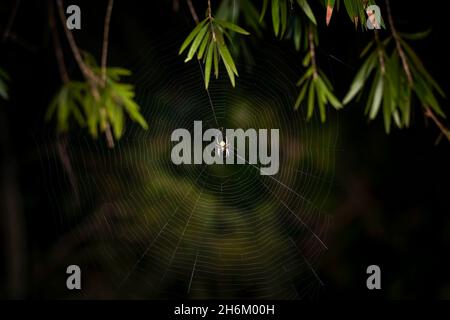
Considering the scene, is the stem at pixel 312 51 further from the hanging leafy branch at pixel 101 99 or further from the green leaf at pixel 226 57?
the hanging leafy branch at pixel 101 99

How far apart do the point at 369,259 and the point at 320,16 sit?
63.5 inches

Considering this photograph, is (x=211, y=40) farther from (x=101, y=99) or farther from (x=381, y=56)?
(x=381, y=56)

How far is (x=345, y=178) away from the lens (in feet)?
9.28

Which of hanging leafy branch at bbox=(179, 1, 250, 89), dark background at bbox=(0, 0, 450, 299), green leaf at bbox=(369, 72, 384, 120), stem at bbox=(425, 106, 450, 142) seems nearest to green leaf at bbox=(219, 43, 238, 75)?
hanging leafy branch at bbox=(179, 1, 250, 89)

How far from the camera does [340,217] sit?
288cm

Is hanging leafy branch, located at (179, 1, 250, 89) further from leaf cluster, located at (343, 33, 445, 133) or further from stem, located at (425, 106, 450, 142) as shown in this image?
stem, located at (425, 106, 450, 142)

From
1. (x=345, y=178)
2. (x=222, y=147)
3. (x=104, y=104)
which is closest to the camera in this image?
(x=104, y=104)

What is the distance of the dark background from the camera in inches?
101

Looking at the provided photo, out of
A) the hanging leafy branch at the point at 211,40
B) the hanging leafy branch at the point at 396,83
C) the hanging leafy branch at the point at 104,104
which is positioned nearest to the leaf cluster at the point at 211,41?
the hanging leafy branch at the point at 211,40

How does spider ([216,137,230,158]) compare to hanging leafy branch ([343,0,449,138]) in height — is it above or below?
below

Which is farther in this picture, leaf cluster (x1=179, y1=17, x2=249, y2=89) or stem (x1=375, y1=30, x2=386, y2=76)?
stem (x1=375, y1=30, x2=386, y2=76)

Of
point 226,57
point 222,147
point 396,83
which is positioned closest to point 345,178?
point 222,147

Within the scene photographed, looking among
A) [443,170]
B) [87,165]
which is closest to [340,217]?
[443,170]
